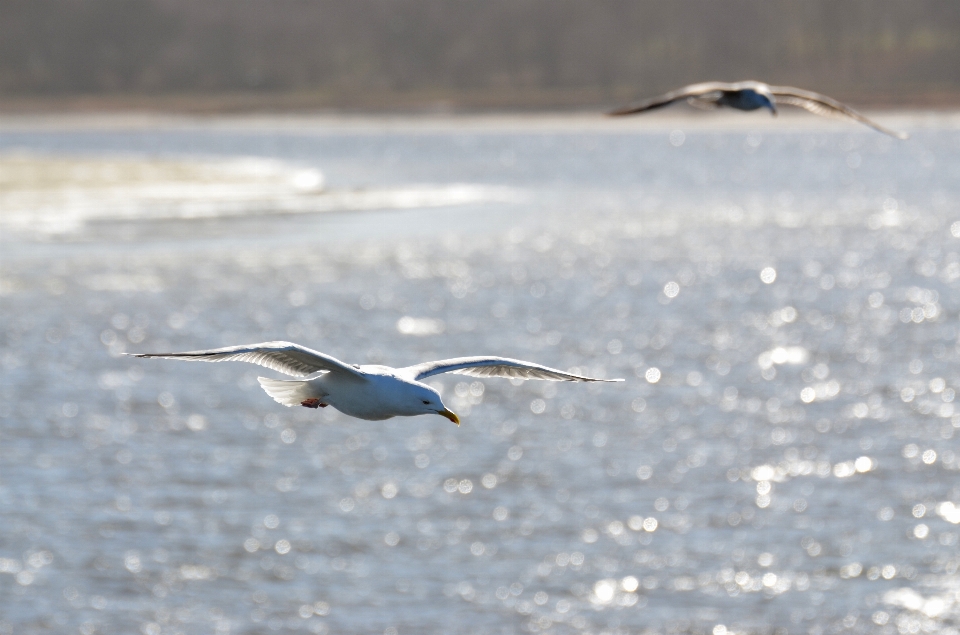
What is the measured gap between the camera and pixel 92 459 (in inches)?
1377

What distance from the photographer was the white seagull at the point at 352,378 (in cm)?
892

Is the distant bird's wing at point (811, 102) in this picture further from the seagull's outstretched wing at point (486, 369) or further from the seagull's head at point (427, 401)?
the seagull's head at point (427, 401)

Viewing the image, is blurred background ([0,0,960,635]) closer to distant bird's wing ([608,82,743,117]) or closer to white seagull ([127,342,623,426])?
distant bird's wing ([608,82,743,117])

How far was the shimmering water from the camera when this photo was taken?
2789 centimetres

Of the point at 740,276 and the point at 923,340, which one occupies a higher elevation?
the point at 923,340

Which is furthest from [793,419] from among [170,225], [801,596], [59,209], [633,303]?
[59,209]

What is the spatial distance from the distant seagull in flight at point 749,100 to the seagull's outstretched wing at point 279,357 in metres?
3.47

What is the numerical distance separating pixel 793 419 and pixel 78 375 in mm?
19219

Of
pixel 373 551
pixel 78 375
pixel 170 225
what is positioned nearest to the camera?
pixel 373 551

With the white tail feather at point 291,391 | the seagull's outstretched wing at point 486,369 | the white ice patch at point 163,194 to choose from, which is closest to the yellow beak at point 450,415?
the seagull's outstretched wing at point 486,369

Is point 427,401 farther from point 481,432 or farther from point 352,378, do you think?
point 481,432

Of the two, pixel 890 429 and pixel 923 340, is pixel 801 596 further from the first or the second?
pixel 923 340

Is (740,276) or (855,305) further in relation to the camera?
(740,276)

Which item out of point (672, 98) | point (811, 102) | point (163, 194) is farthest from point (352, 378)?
point (163, 194)
